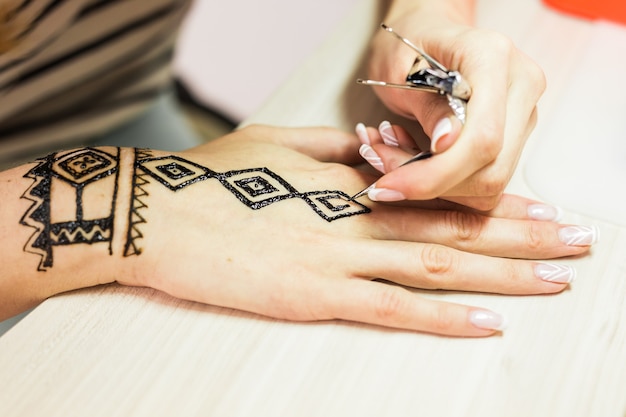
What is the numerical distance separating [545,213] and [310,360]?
35 centimetres

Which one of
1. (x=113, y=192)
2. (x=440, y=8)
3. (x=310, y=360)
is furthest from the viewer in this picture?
(x=440, y=8)

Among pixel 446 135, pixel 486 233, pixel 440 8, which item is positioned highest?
pixel 440 8

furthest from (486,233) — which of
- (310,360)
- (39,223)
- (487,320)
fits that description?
(39,223)

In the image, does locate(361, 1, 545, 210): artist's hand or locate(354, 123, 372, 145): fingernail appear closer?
locate(361, 1, 545, 210): artist's hand

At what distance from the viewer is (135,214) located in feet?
2.39

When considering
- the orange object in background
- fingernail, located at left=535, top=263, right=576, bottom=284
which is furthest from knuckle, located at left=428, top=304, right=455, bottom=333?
the orange object in background

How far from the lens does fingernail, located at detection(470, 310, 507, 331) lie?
0.65 m

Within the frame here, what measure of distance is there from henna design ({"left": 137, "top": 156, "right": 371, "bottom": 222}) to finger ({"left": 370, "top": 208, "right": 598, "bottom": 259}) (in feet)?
0.15

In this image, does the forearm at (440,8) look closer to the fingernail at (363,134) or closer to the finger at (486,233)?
the fingernail at (363,134)

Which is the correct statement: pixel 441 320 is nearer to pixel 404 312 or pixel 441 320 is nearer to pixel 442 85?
pixel 404 312

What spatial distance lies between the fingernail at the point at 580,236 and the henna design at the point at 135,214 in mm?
499

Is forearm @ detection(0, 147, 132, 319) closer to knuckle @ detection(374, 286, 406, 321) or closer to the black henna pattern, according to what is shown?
the black henna pattern

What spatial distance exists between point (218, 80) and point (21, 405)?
1.57 meters

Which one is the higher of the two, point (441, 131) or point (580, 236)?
point (441, 131)
